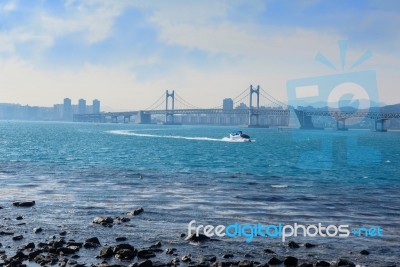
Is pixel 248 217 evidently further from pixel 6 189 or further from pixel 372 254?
pixel 6 189

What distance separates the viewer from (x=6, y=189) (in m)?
31.8

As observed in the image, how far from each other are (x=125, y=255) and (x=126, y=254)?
5 centimetres

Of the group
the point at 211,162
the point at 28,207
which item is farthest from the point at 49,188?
the point at 211,162

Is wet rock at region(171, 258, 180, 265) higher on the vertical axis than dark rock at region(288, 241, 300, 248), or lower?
higher

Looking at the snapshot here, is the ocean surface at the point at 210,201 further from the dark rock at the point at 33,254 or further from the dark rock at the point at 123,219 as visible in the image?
the dark rock at the point at 33,254

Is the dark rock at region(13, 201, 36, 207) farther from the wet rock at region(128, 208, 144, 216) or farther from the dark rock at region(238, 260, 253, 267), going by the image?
the dark rock at region(238, 260, 253, 267)

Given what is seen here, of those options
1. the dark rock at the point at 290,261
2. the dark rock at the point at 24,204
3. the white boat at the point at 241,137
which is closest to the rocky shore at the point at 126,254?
the dark rock at the point at 290,261

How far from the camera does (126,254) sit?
16.4 metres

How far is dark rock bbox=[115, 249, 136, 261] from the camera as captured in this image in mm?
16242

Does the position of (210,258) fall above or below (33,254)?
below

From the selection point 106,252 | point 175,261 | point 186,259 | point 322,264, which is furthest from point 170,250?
point 322,264

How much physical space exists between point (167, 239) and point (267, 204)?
31.2 ft

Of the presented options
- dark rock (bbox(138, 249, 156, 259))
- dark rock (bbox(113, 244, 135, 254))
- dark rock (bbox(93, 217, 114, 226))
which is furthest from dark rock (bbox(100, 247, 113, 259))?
dark rock (bbox(93, 217, 114, 226))

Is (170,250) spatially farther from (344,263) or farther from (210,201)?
(210,201)
